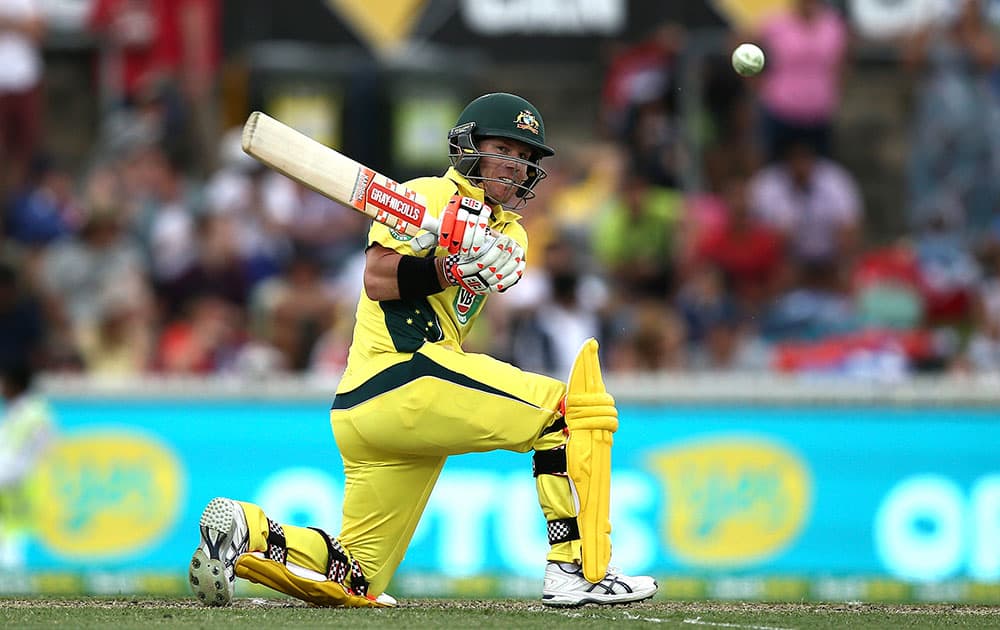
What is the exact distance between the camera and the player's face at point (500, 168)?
611 centimetres

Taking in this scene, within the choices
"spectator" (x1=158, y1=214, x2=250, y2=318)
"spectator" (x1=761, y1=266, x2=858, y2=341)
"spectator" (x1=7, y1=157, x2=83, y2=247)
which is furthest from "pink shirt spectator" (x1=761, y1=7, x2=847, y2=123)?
"spectator" (x1=7, y1=157, x2=83, y2=247)

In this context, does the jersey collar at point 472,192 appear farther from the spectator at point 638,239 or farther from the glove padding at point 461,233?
the spectator at point 638,239

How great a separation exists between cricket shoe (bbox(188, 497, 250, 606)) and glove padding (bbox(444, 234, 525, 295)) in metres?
1.04

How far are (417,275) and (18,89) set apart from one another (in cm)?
727

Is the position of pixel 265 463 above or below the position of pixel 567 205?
below

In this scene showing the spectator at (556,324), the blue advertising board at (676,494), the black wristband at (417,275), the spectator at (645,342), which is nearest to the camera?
the black wristband at (417,275)

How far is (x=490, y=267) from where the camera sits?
18.7 ft

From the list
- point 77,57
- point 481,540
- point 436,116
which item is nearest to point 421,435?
point 481,540

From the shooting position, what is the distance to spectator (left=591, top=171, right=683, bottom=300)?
1121 cm

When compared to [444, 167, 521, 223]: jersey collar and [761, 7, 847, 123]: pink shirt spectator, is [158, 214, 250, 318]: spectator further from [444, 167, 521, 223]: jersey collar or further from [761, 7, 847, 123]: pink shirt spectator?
[444, 167, 521, 223]: jersey collar

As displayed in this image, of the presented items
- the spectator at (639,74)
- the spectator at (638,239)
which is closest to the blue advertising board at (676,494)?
the spectator at (638,239)

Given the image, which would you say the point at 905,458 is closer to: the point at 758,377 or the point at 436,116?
the point at 758,377

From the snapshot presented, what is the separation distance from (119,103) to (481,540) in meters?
5.04

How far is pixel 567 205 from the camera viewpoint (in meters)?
12.0
